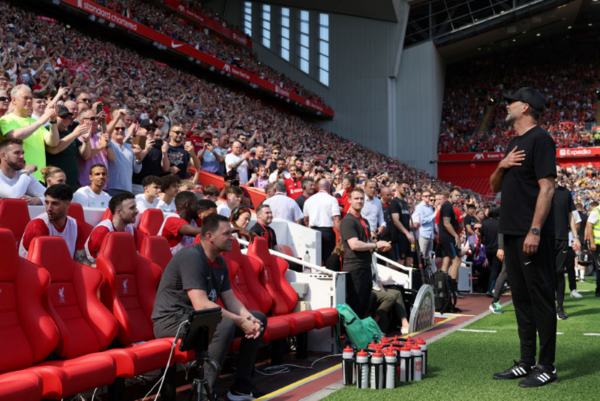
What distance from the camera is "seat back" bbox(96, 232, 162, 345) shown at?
14.0 ft

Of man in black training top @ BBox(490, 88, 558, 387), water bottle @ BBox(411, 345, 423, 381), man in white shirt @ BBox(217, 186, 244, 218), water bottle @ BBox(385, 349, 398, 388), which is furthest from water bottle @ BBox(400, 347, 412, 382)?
man in white shirt @ BBox(217, 186, 244, 218)

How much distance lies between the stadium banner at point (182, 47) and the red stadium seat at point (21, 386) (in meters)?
18.4

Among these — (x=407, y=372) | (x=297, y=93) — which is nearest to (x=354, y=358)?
(x=407, y=372)

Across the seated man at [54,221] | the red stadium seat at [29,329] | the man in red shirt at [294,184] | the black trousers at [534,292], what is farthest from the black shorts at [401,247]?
the red stadium seat at [29,329]

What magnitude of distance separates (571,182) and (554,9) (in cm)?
962

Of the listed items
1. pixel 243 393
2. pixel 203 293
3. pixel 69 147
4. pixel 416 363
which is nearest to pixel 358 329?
pixel 416 363

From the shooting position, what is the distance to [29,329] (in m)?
3.51

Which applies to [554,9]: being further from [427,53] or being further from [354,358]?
[354,358]

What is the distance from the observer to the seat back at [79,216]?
4824mm

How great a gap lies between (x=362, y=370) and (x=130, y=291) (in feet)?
6.36

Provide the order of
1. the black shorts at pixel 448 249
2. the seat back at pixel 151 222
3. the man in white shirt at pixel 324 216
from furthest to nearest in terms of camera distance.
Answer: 1. the black shorts at pixel 448 249
2. the man in white shirt at pixel 324 216
3. the seat back at pixel 151 222

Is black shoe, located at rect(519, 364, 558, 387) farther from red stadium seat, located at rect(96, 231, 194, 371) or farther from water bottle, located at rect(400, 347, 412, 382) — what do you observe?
red stadium seat, located at rect(96, 231, 194, 371)

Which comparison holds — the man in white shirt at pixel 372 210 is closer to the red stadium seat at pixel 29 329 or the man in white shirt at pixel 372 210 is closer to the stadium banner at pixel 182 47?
the red stadium seat at pixel 29 329

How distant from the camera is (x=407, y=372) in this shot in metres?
4.64
